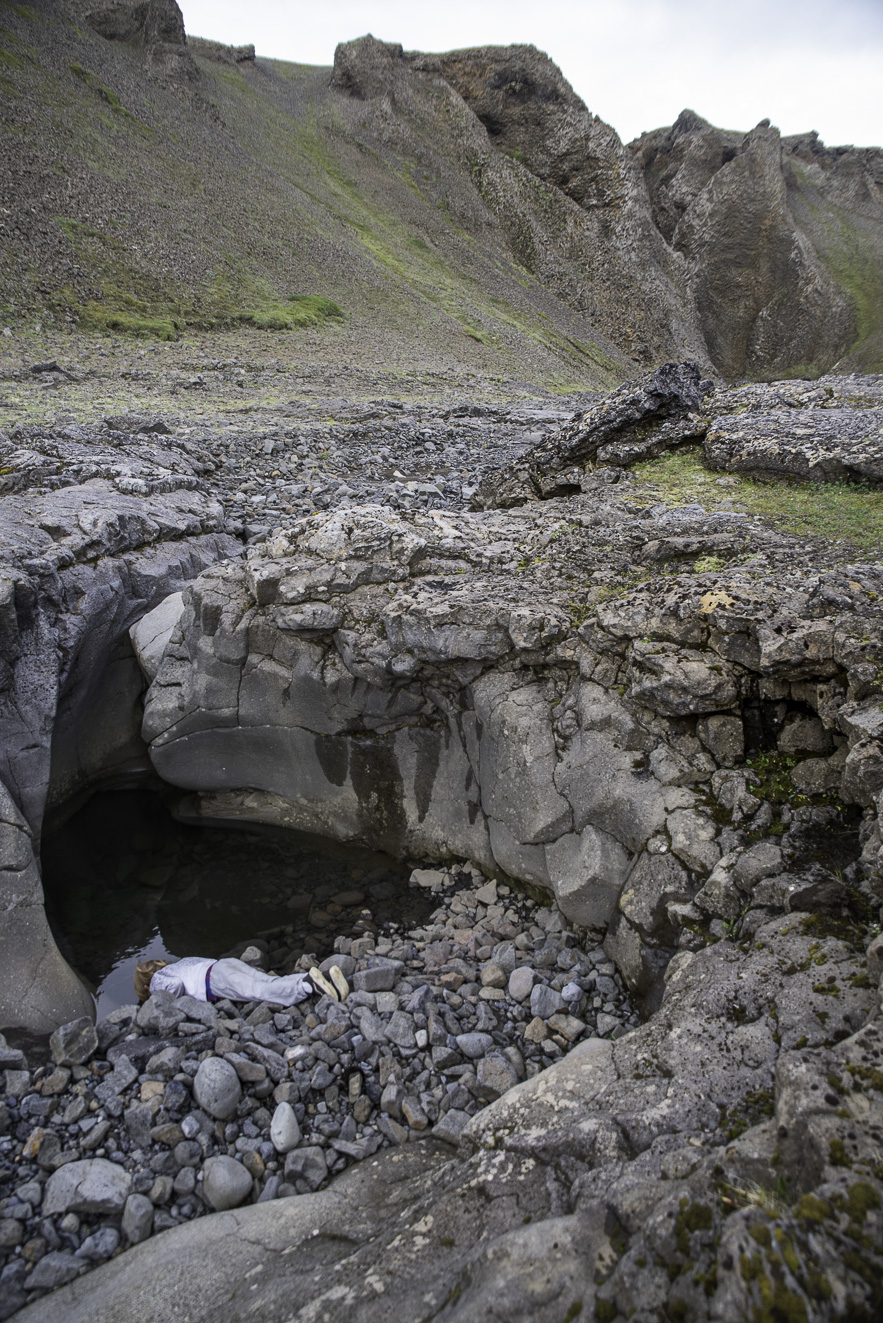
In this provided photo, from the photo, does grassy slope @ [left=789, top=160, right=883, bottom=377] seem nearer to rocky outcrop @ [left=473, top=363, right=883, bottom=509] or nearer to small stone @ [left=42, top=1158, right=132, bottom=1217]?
rocky outcrop @ [left=473, top=363, right=883, bottom=509]

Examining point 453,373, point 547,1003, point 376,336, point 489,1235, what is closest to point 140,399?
point 453,373

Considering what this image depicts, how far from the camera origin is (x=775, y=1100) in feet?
10.7

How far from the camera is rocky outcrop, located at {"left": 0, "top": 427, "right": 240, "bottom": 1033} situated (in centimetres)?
643

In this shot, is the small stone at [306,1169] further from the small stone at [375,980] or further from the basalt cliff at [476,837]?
the small stone at [375,980]

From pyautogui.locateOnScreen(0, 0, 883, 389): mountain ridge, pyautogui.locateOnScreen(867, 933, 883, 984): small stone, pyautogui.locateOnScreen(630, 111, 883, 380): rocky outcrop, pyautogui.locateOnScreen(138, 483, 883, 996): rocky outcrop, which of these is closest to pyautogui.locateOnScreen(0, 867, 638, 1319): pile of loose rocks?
pyautogui.locateOnScreen(138, 483, 883, 996): rocky outcrop

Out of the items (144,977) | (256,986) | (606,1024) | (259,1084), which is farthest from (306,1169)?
(144,977)

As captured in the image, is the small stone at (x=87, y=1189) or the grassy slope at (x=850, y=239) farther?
the grassy slope at (x=850, y=239)

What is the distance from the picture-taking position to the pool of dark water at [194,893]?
24.7 ft

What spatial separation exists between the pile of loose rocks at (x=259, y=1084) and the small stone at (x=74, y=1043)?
1 cm

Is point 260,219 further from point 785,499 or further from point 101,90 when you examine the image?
point 785,499

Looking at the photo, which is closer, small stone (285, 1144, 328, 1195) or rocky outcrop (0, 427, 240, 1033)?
small stone (285, 1144, 328, 1195)

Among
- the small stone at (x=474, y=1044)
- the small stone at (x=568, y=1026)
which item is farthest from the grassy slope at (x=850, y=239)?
the small stone at (x=474, y=1044)

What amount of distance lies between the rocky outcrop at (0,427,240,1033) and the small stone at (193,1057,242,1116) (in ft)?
5.83

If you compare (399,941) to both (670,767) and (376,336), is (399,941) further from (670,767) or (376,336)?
(376,336)
